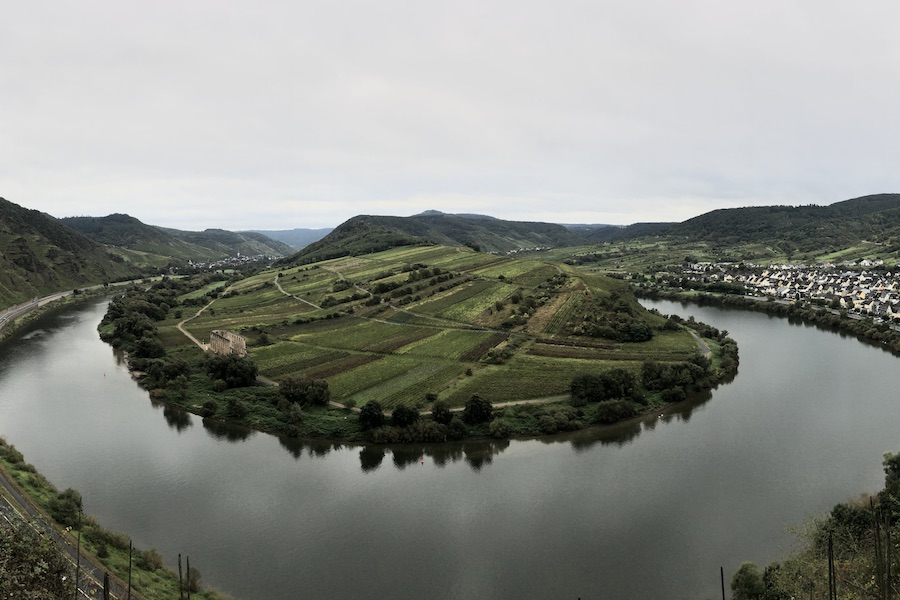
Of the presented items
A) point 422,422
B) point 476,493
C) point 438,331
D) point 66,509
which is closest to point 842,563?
point 476,493

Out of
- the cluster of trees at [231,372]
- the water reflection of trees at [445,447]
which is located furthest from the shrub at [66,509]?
the cluster of trees at [231,372]

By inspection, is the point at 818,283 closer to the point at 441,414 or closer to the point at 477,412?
the point at 477,412

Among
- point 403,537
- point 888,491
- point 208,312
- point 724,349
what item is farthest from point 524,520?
point 208,312

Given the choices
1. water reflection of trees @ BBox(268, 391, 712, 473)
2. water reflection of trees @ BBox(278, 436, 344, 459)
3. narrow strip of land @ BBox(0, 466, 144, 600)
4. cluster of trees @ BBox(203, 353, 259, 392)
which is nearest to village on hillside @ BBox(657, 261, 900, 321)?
water reflection of trees @ BBox(268, 391, 712, 473)

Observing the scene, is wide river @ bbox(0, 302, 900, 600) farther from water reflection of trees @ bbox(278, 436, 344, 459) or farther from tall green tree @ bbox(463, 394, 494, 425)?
tall green tree @ bbox(463, 394, 494, 425)

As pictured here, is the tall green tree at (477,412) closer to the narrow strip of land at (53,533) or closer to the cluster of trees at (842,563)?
the cluster of trees at (842,563)
